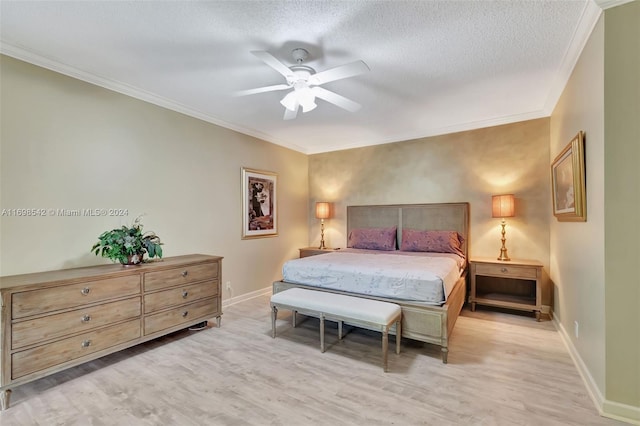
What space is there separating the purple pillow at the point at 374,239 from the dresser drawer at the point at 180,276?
7.85ft

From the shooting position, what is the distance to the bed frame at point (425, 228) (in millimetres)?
2559

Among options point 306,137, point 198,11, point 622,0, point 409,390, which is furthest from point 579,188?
point 306,137

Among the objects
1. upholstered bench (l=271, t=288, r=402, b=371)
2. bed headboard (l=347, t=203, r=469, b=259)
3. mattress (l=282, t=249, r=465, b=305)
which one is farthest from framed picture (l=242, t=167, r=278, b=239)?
upholstered bench (l=271, t=288, r=402, b=371)

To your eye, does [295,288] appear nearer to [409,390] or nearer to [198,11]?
[409,390]

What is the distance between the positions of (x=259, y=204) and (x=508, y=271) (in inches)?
144

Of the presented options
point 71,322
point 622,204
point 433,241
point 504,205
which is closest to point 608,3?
point 622,204

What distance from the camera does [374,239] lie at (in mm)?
4719

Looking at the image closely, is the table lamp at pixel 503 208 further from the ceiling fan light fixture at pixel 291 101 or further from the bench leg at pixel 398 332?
the ceiling fan light fixture at pixel 291 101

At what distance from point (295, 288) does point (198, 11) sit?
2672 mm

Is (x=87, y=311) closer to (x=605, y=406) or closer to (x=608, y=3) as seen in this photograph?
(x=605, y=406)

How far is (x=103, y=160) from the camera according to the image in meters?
2.94

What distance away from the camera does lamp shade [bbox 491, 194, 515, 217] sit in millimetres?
3775

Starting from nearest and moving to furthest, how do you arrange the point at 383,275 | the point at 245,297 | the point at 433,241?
the point at 383,275, the point at 433,241, the point at 245,297

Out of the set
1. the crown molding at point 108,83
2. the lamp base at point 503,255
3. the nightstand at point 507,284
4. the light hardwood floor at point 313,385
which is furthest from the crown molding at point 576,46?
the crown molding at point 108,83
